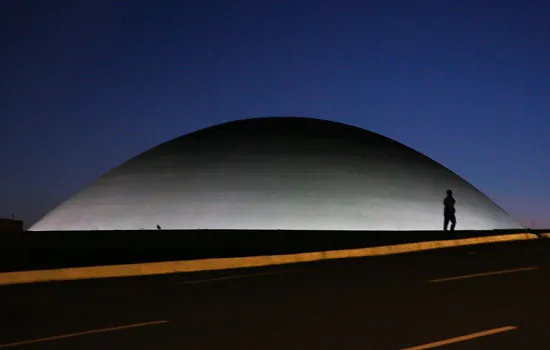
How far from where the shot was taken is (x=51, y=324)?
9.55 metres

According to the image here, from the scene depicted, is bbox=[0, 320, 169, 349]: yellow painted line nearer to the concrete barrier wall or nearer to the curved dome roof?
the concrete barrier wall

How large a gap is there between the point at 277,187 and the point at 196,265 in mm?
24944

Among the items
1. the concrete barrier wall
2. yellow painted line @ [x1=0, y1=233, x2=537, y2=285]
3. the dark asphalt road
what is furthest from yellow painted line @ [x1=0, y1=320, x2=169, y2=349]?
the concrete barrier wall

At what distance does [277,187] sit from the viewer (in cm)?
4291

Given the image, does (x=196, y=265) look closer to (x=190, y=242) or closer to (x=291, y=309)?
(x=190, y=242)

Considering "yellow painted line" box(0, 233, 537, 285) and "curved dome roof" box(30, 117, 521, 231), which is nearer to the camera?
"yellow painted line" box(0, 233, 537, 285)

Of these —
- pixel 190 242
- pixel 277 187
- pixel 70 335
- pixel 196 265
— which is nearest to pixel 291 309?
pixel 70 335

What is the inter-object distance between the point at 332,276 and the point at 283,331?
21.6 feet

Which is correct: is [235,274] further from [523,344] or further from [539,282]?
[523,344]

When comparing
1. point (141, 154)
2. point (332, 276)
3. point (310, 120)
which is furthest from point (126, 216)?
point (332, 276)

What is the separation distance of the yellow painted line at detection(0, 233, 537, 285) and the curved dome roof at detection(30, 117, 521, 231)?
17.1 m

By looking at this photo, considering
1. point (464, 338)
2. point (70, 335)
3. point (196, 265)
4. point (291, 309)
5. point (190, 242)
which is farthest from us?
point (190, 242)

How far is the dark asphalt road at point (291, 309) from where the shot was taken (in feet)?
26.0

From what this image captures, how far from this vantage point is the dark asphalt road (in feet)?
26.0
